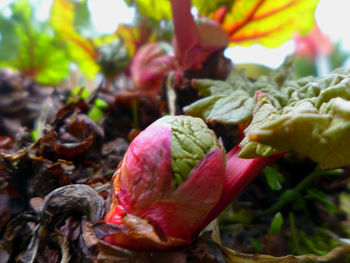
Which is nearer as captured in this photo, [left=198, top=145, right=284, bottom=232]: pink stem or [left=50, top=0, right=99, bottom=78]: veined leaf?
[left=198, top=145, right=284, bottom=232]: pink stem

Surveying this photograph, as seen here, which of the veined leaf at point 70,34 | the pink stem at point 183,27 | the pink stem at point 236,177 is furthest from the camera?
the veined leaf at point 70,34

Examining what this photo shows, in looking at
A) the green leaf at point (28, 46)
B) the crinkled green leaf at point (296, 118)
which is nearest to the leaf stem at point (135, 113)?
the crinkled green leaf at point (296, 118)

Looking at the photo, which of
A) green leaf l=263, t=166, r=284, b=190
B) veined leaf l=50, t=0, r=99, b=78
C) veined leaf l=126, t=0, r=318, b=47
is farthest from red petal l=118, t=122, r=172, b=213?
veined leaf l=50, t=0, r=99, b=78

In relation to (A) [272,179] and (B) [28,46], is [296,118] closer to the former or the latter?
(A) [272,179]

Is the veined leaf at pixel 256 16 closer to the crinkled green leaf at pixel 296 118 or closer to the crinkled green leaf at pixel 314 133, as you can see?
the crinkled green leaf at pixel 296 118

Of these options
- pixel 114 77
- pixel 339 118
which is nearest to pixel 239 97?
pixel 339 118

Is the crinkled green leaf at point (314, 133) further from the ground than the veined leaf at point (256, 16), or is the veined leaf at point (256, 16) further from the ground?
the veined leaf at point (256, 16)

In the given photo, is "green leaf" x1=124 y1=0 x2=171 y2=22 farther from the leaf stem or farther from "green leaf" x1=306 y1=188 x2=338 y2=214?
"green leaf" x1=306 y1=188 x2=338 y2=214

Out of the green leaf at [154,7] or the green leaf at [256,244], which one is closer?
the green leaf at [256,244]
